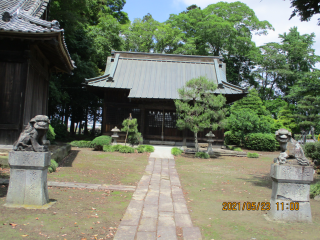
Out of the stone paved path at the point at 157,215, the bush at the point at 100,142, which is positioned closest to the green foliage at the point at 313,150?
the stone paved path at the point at 157,215

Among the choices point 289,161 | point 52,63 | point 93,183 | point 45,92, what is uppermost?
point 52,63

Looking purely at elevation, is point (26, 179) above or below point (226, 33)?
below

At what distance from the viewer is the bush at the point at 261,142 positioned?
62.7ft

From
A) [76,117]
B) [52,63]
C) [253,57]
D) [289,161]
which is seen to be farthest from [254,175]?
[253,57]

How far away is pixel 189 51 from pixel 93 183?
25.9 meters

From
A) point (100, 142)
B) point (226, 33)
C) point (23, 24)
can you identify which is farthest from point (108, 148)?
point (226, 33)

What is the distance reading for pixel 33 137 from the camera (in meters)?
4.68

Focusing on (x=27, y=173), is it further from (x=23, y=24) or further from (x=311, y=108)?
(x=311, y=108)

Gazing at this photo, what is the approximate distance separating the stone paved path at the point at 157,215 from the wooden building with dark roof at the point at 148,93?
10534mm

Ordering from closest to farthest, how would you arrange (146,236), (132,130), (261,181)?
1. (146,236)
2. (261,181)
3. (132,130)

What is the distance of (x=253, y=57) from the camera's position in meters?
32.3

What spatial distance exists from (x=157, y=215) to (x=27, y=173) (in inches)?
99.2

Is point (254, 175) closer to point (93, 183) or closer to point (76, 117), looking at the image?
point (93, 183)

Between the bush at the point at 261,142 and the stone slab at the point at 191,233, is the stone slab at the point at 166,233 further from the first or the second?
the bush at the point at 261,142
